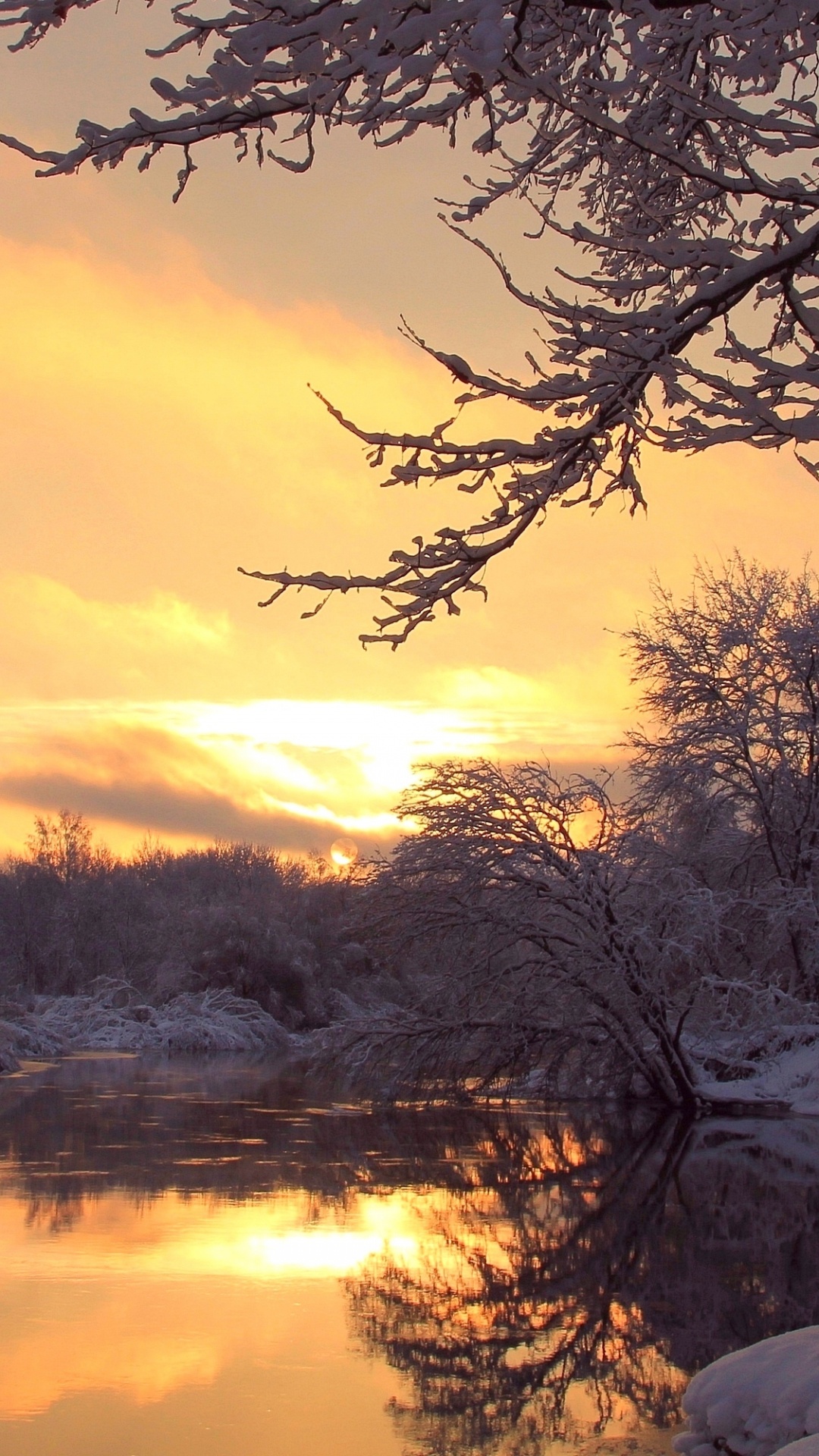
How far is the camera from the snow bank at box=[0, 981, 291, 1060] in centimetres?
4212

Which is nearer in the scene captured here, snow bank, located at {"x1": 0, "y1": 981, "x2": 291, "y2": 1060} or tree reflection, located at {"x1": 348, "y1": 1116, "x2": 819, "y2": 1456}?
tree reflection, located at {"x1": 348, "y1": 1116, "x2": 819, "y2": 1456}

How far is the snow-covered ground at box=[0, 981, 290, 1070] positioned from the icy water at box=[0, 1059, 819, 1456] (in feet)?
82.5

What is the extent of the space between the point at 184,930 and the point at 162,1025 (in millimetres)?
9588

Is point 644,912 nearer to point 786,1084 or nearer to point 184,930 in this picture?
point 786,1084

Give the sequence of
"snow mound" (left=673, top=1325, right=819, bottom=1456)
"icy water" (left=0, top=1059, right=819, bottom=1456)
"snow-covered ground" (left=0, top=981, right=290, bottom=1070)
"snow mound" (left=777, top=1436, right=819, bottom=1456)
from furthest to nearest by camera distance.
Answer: "snow-covered ground" (left=0, top=981, right=290, bottom=1070) < "icy water" (left=0, top=1059, right=819, bottom=1456) < "snow mound" (left=673, top=1325, right=819, bottom=1456) < "snow mound" (left=777, top=1436, right=819, bottom=1456)

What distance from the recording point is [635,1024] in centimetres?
2064

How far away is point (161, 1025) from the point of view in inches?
1732

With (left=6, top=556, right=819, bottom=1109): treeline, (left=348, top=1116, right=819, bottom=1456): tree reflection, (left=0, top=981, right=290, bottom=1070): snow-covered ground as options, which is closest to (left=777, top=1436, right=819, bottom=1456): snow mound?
(left=348, top=1116, right=819, bottom=1456): tree reflection

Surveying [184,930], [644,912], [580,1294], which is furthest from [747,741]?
[184,930]

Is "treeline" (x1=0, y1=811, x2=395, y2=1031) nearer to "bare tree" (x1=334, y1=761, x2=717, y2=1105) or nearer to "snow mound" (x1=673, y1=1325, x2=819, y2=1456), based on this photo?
"bare tree" (x1=334, y1=761, x2=717, y2=1105)

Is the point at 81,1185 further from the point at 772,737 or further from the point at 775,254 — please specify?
the point at 772,737

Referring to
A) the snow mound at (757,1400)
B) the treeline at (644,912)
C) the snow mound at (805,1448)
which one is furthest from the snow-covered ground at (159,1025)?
the snow mound at (805,1448)

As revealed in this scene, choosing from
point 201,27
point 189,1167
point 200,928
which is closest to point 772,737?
point 189,1167

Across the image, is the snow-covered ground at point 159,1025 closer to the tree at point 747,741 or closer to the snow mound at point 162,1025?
the snow mound at point 162,1025
